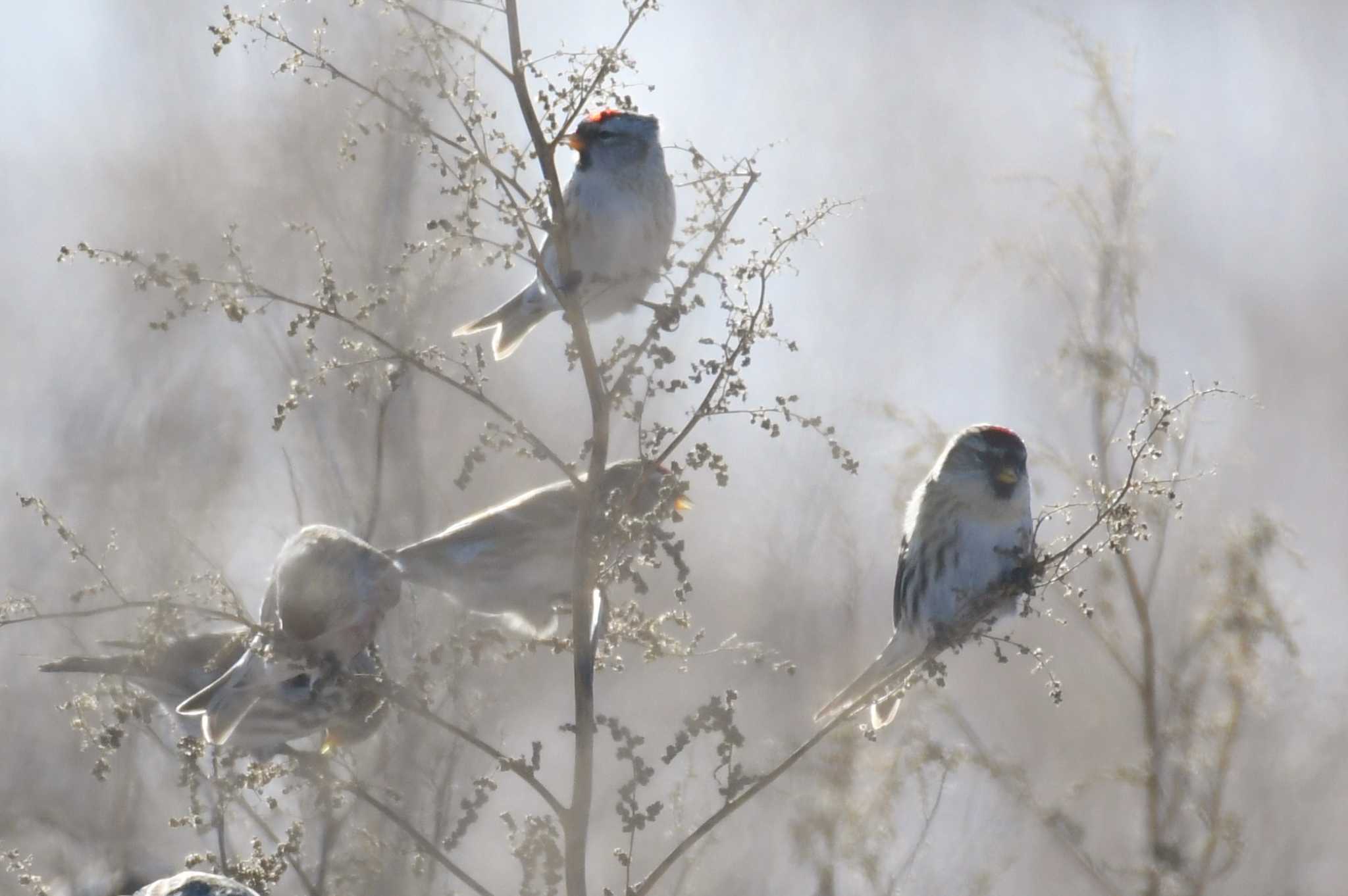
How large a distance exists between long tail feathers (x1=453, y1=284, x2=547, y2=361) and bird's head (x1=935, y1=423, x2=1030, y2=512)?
1.25m

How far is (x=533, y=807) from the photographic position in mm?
8898

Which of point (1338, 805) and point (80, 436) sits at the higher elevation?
point (80, 436)

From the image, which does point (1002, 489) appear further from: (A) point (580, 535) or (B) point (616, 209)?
(A) point (580, 535)

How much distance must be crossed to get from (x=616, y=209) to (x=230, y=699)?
1.65 metres

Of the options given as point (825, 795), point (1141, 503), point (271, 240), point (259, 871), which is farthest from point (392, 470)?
point (259, 871)

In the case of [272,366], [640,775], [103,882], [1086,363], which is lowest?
[640,775]

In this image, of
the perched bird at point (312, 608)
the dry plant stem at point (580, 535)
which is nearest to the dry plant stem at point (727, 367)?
the dry plant stem at point (580, 535)

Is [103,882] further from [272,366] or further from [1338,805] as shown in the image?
[1338,805]

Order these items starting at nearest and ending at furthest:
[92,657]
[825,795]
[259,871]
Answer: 1. [259,871]
2. [92,657]
3. [825,795]

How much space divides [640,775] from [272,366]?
465 centimetres

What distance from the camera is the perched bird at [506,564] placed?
16.0ft

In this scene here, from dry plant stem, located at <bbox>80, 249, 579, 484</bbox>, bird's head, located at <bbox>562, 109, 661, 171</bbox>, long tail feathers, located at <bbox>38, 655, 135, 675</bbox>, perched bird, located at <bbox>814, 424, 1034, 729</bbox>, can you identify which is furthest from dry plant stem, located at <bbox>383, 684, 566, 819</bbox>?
bird's head, located at <bbox>562, 109, 661, 171</bbox>

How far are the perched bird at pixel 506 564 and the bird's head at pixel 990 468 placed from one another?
85cm

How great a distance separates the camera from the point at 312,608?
14.2 feet
